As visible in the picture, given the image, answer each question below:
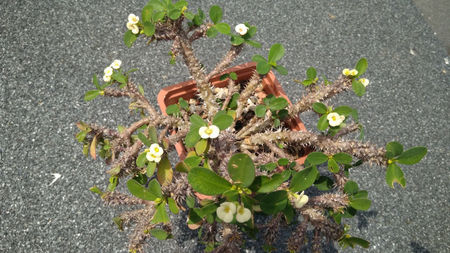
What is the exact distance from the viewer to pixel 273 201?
22.5 inches

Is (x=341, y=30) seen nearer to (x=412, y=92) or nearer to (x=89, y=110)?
(x=412, y=92)

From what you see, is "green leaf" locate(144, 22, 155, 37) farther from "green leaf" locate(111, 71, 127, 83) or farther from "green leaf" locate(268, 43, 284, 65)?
"green leaf" locate(268, 43, 284, 65)

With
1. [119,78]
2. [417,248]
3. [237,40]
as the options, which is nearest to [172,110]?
[119,78]

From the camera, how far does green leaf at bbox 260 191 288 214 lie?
0.57 meters

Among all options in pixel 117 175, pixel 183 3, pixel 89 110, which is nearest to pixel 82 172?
pixel 89 110

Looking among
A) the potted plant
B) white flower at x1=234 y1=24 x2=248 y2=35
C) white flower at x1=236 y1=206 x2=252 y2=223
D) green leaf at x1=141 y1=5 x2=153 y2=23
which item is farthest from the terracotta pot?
white flower at x1=236 y1=206 x2=252 y2=223

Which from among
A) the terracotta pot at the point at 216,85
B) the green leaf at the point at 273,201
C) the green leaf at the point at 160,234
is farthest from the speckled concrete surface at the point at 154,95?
the green leaf at the point at 273,201

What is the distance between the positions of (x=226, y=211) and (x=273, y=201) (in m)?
0.09

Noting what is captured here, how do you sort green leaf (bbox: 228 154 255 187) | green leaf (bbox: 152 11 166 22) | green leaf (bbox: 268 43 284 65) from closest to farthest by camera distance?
green leaf (bbox: 228 154 255 187)
green leaf (bbox: 152 11 166 22)
green leaf (bbox: 268 43 284 65)

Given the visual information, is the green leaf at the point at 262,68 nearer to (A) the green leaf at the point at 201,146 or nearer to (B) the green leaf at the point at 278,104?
(B) the green leaf at the point at 278,104

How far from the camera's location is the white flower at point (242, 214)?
1.81 ft

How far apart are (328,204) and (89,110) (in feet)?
3.44

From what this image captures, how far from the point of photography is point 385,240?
4.11 feet

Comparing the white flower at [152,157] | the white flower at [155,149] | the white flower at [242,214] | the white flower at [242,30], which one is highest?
the white flower at [242,30]
